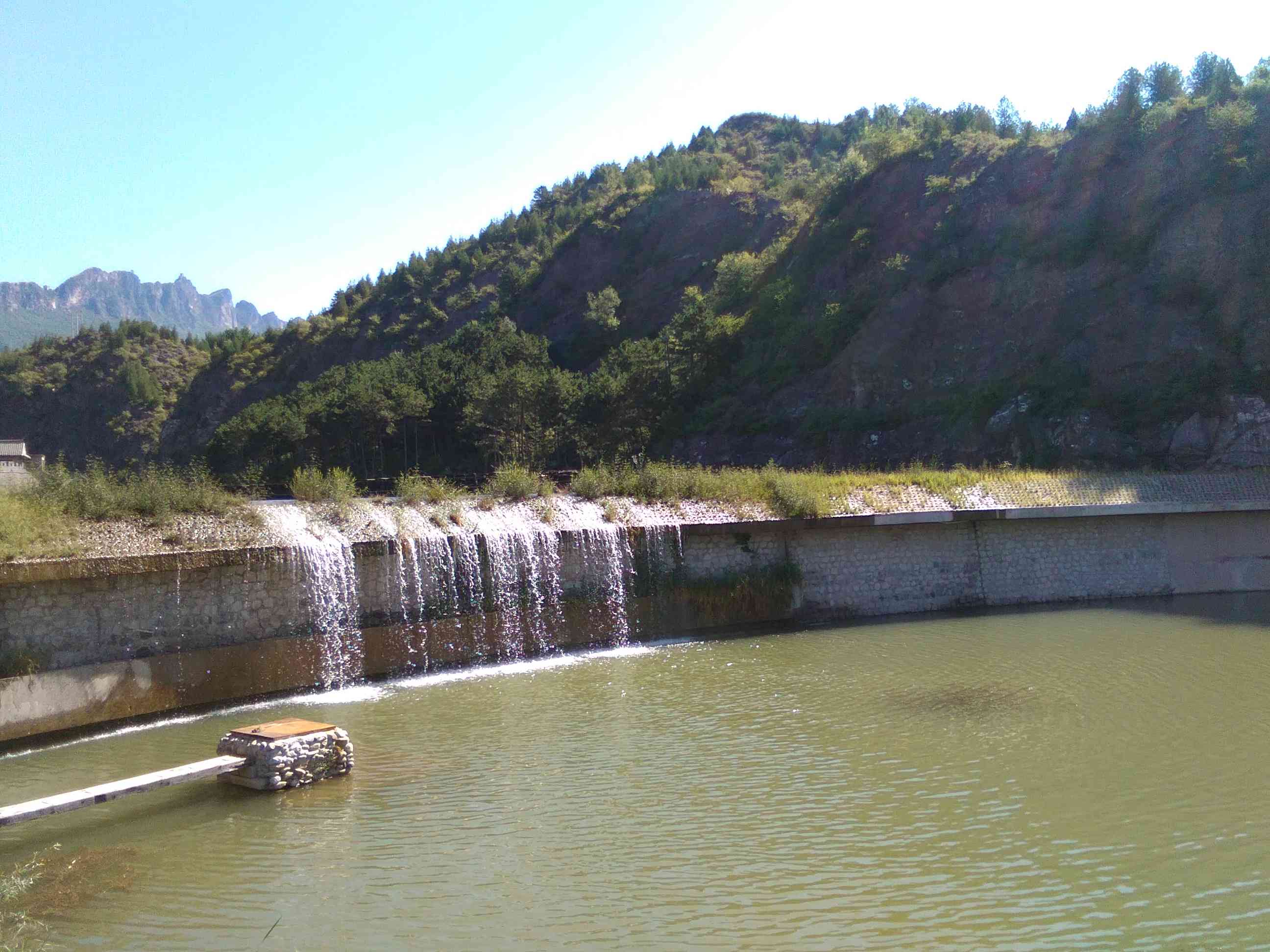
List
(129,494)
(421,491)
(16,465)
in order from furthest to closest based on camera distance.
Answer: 1. (16,465)
2. (421,491)
3. (129,494)

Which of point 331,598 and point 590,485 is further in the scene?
point 590,485

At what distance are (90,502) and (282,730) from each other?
6.08m

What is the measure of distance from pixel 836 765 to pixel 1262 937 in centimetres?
396

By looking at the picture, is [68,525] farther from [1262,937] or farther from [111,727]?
[1262,937]

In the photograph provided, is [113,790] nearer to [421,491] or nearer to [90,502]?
[90,502]

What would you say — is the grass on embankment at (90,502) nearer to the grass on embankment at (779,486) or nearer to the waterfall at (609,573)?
the waterfall at (609,573)

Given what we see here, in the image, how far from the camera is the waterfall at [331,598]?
13.9 metres

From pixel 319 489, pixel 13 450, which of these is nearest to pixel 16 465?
pixel 13 450

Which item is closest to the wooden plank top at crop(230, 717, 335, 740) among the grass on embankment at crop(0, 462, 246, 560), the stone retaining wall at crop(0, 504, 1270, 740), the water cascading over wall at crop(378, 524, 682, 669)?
the stone retaining wall at crop(0, 504, 1270, 740)

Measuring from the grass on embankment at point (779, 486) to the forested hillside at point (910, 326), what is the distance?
10.5m

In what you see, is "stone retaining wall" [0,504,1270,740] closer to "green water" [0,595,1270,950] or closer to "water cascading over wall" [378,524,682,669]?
"water cascading over wall" [378,524,682,669]

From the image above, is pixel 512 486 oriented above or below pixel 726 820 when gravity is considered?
above

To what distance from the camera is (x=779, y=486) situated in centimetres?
1916

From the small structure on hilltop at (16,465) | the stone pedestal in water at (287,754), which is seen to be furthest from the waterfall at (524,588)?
the small structure on hilltop at (16,465)
